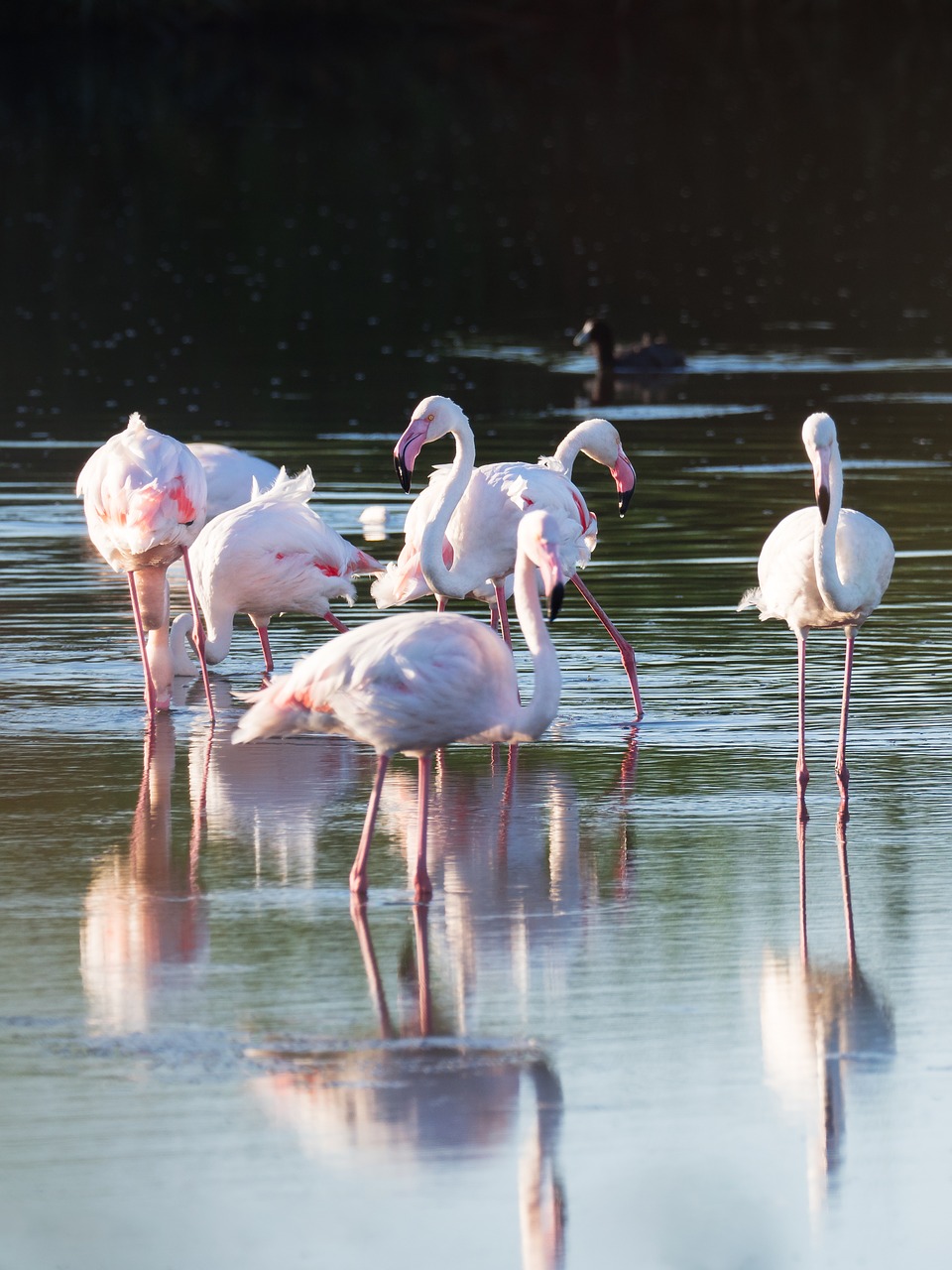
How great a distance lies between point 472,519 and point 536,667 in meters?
2.89

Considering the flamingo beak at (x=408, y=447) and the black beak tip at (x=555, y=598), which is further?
the flamingo beak at (x=408, y=447)

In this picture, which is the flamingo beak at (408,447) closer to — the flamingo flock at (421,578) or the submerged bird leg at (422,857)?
the flamingo flock at (421,578)

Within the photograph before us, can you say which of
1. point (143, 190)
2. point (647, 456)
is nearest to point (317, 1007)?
point (647, 456)

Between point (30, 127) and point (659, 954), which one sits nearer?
point (659, 954)

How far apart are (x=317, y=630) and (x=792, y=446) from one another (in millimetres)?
5768

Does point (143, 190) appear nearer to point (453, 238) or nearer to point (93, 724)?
point (453, 238)

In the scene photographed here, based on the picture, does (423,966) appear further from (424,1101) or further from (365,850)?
(424,1101)

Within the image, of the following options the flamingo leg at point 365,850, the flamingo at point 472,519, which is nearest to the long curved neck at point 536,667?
the flamingo leg at point 365,850

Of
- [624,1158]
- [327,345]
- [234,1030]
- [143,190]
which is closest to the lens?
[624,1158]

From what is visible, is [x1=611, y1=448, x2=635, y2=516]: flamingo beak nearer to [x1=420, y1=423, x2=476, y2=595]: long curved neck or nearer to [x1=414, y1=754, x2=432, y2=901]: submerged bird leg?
[x1=420, y1=423, x2=476, y2=595]: long curved neck

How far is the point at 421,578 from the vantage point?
9562 mm

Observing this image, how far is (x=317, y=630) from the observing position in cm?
1071

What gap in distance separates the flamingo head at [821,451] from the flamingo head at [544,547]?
3.97 ft

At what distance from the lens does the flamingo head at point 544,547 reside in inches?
251
